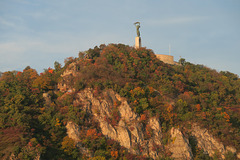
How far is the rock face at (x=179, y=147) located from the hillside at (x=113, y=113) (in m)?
0.13

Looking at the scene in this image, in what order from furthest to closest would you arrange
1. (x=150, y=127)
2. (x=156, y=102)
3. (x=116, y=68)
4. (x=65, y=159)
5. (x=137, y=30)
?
1. (x=137, y=30)
2. (x=116, y=68)
3. (x=156, y=102)
4. (x=150, y=127)
5. (x=65, y=159)

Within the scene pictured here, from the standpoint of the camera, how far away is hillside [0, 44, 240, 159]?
3778cm

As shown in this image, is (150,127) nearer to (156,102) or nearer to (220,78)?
(156,102)

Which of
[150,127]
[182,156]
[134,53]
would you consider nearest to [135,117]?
[150,127]

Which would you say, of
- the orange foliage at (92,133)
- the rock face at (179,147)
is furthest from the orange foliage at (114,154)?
the rock face at (179,147)

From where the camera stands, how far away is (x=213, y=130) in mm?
44156

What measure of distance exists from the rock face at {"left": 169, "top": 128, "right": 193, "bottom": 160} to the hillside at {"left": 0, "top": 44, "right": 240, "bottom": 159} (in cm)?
13

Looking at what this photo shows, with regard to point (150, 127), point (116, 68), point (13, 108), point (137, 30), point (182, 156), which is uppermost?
point (137, 30)

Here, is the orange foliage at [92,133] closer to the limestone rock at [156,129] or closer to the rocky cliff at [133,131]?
the rocky cliff at [133,131]

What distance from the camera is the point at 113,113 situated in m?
42.7

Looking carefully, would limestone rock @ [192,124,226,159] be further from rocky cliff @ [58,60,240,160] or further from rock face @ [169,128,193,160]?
rock face @ [169,128,193,160]

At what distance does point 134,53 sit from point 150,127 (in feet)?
53.6

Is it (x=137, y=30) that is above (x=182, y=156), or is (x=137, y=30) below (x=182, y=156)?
above

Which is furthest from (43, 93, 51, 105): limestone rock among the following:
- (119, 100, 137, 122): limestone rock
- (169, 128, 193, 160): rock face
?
(169, 128, 193, 160): rock face
